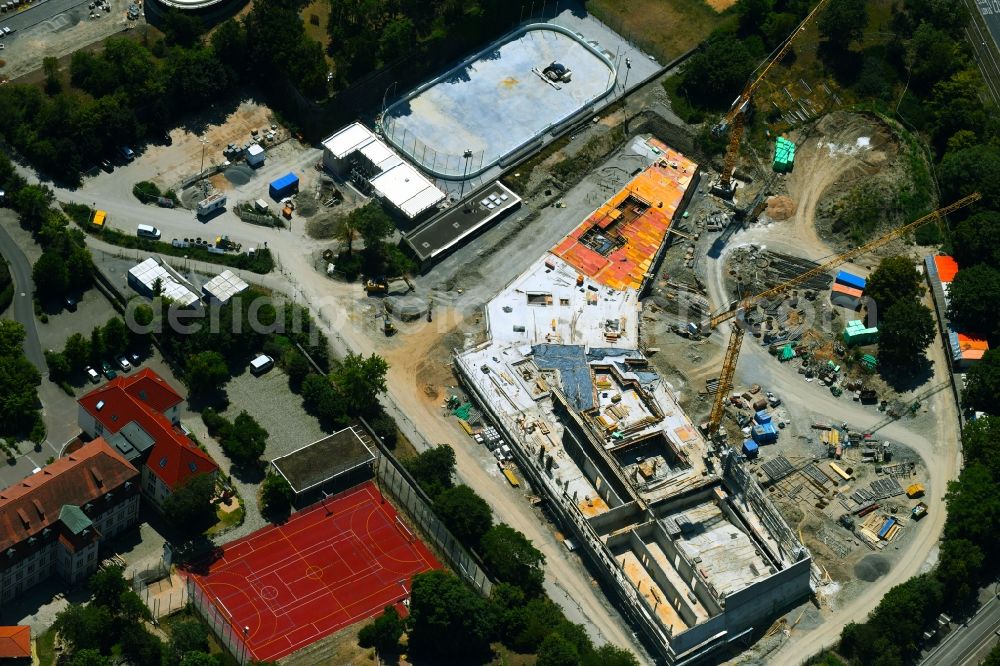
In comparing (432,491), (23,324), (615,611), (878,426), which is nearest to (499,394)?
(432,491)

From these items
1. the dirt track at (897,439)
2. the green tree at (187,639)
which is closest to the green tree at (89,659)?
the green tree at (187,639)

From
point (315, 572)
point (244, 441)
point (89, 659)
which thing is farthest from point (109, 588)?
point (244, 441)

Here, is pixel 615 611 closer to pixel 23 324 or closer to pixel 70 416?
pixel 70 416

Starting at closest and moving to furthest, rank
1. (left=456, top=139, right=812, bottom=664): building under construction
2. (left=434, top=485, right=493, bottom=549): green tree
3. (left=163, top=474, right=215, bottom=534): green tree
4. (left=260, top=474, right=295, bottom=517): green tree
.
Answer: (left=163, top=474, right=215, bottom=534): green tree → (left=456, top=139, right=812, bottom=664): building under construction → (left=434, top=485, right=493, bottom=549): green tree → (left=260, top=474, right=295, bottom=517): green tree

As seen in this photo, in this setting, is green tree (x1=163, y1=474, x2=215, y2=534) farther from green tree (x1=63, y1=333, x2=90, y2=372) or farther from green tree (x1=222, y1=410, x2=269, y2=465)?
green tree (x1=63, y1=333, x2=90, y2=372)

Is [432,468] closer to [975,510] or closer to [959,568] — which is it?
[959,568]

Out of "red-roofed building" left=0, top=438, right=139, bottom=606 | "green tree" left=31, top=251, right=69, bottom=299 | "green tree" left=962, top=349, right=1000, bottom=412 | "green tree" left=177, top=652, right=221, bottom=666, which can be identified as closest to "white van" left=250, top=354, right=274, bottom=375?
"red-roofed building" left=0, top=438, right=139, bottom=606

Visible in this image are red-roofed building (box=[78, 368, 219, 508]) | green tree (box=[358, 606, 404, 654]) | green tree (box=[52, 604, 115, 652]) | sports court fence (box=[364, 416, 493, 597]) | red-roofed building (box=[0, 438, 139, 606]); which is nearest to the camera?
green tree (box=[52, 604, 115, 652])

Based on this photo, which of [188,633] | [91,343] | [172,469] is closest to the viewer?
[188,633]
